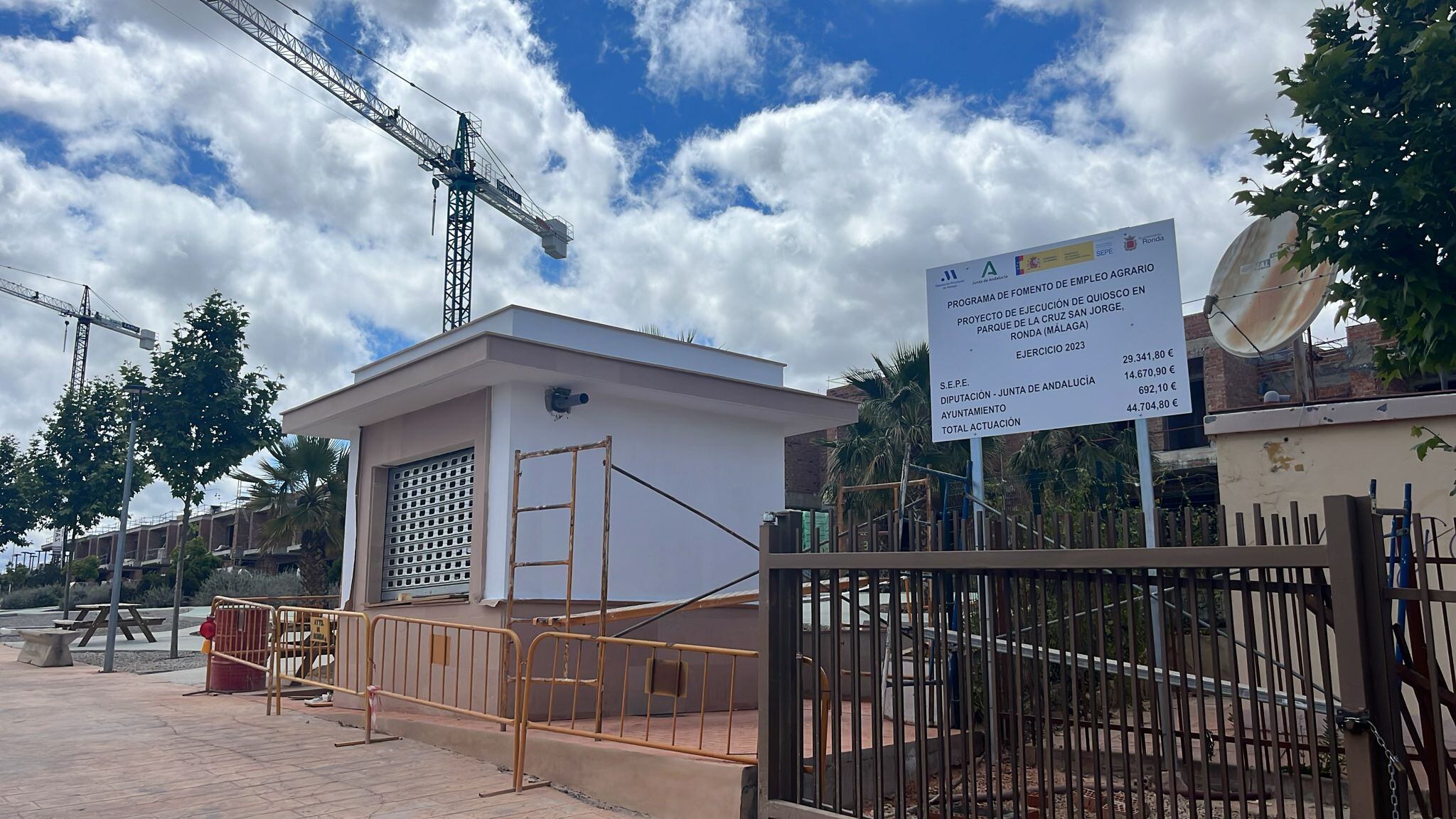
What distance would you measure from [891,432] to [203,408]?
13.4 metres

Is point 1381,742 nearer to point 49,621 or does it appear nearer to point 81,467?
point 81,467

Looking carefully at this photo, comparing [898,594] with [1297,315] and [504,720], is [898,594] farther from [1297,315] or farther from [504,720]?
[1297,315]

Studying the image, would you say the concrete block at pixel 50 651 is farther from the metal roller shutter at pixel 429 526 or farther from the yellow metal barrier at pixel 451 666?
the yellow metal barrier at pixel 451 666

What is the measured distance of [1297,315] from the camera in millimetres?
9016

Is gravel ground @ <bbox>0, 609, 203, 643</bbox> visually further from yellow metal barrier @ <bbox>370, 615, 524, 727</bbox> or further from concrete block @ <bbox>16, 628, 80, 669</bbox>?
yellow metal barrier @ <bbox>370, 615, 524, 727</bbox>

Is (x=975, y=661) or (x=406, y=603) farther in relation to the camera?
(x=406, y=603)

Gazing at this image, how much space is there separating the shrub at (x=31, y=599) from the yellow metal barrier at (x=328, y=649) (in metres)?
32.3

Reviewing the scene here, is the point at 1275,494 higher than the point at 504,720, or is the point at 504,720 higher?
the point at 1275,494

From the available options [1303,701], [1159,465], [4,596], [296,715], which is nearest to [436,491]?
[296,715]

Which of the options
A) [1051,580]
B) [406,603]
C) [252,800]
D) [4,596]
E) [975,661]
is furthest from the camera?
[4,596]

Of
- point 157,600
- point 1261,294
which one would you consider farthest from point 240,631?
point 157,600

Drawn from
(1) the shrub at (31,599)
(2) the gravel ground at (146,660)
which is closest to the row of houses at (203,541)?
(1) the shrub at (31,599)

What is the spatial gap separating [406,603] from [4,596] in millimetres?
38381

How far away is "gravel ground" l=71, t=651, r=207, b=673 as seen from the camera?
16.2 metres
